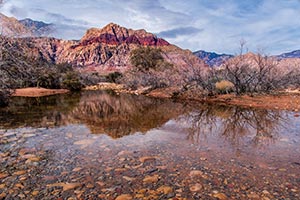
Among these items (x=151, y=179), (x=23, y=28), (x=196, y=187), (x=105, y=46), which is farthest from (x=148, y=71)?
(x=105, y=46)

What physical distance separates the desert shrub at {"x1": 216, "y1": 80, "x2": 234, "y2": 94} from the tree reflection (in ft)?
23.0

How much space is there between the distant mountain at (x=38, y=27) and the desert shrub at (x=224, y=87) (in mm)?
12924

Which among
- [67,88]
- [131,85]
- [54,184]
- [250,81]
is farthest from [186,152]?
[67,88]

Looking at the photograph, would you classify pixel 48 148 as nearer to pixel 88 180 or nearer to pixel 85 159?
pixel 85 159

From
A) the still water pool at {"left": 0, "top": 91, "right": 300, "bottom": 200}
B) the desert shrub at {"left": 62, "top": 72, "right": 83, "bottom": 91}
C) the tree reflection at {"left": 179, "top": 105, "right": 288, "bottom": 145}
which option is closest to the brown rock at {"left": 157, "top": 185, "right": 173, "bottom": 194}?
the still water pool at {"left": 0, "top": 91, "right": 300, "bottom": 200}

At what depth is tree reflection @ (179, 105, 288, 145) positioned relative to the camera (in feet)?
21.7

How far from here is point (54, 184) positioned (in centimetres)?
364

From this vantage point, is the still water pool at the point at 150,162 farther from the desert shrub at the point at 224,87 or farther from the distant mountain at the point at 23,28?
the desert shrub at the point at 224,87

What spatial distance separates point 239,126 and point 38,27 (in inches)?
335

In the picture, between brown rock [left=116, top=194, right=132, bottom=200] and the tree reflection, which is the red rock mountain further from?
brown rock [left=116, top=194, right=132, bottom=200]

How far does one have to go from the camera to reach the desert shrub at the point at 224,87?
17.4 metres

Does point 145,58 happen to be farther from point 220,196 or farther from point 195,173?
point 220,196

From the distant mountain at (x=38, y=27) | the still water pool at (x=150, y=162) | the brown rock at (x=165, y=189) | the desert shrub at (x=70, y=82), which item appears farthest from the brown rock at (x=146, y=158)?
the desert shrub at (x=70, y=82)

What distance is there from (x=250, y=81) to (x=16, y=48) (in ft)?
50.5
